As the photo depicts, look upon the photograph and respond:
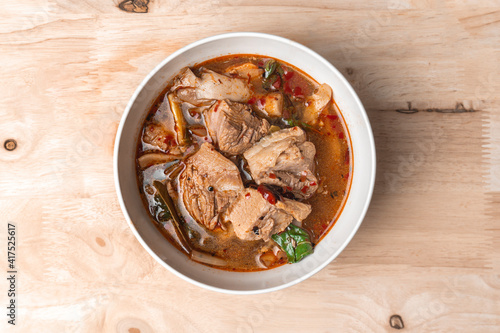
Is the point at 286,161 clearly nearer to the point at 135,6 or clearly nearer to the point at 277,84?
the point at 277,84

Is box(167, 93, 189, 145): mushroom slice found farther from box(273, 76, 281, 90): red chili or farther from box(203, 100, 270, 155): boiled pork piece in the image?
box(273, 76, 281, 90): red chili

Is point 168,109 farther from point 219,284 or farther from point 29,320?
point 29,320

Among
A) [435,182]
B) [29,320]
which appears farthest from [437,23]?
[29,320]

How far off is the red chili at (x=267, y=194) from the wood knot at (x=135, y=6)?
1530 millimetres

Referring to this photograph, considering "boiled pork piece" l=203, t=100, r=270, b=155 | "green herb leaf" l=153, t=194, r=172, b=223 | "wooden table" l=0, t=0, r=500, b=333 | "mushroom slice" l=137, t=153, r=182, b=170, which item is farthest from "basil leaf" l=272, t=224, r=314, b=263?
Answer: "mushroom slice" l=137, t=153, r=182, b=170

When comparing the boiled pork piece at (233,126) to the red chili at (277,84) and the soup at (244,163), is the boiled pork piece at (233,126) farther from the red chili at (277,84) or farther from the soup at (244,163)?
the red chili at (277,84)

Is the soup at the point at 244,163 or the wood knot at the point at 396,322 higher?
the soup at the point at 244,163

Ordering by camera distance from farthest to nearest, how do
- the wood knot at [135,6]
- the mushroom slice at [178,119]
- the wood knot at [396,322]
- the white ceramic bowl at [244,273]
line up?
the wood knot at [396,322], the wood knot at [135,6], the mushroom slice at [178,119], the white ceramic bowl at [244,273]

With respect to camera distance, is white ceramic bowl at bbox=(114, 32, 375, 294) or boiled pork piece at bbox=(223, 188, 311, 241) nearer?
white ceramic bowl at bbox=(114, 32, 375, 294)

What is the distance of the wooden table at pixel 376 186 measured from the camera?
8.91ft

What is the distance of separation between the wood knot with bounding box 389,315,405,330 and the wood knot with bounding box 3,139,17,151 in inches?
122

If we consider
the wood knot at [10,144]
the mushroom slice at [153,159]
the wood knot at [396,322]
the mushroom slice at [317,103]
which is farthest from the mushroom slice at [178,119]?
the wood knot at [396,322]

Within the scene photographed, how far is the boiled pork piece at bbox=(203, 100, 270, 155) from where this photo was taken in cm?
245

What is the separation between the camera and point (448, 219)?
2.80 meters
